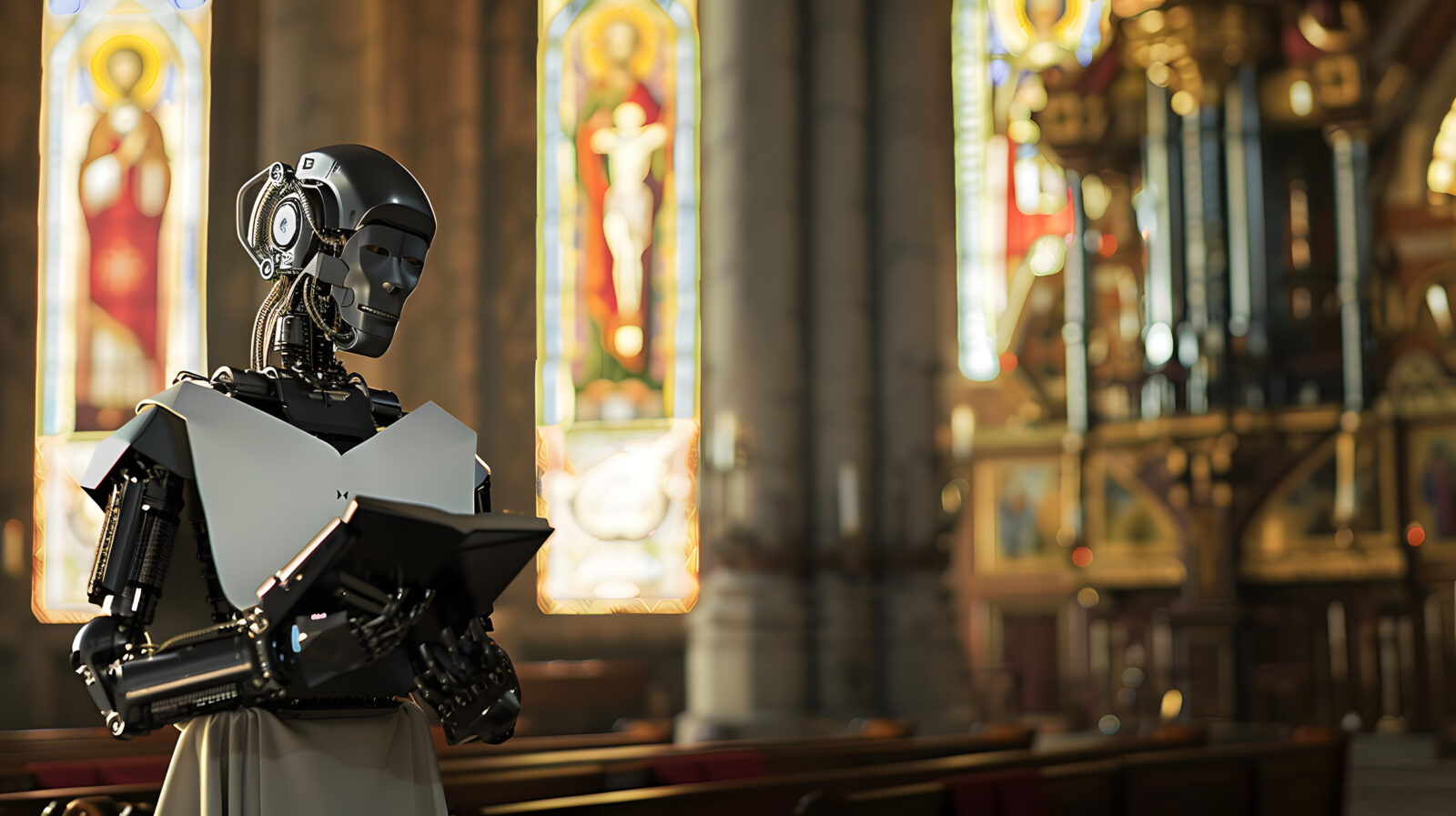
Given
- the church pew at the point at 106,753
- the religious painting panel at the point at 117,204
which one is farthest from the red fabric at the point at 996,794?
the religious painting panel at the point at 117,204

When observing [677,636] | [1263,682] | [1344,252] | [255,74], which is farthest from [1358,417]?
[255,74]


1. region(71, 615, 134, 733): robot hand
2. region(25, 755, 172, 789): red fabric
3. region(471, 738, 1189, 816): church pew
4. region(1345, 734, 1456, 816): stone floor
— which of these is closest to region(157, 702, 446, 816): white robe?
region(71, 615, 134, 733): robot hand

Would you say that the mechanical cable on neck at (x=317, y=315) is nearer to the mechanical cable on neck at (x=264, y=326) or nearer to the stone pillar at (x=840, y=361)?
the mechanical cable on neck at (x=264, y=326)

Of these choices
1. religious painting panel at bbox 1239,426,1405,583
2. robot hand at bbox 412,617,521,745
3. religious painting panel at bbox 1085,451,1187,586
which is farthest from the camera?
religious painting panel at bbox 1085,451,1187,586

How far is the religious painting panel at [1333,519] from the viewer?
1011 centimetres

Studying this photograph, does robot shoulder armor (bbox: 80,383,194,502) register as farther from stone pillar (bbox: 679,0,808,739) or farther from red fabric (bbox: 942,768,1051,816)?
stone pillar (bbox: 679,0,808,739)

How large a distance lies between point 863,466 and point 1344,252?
3836mm

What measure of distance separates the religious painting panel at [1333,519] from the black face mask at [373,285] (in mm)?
9084

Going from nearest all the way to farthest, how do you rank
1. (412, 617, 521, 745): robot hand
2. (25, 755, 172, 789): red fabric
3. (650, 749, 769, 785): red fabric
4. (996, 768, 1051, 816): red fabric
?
(412, 617, 521, 745): robot hand < (25, 755, 172, 789): red fabric < (996, 768, 1051, 816): red fabric < (650, 749, 769, 785): red fabric

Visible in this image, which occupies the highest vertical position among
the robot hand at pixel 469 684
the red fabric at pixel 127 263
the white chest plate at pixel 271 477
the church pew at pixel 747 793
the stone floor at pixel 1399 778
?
the red fabric at pixel 127 263

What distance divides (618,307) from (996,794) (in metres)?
7.83

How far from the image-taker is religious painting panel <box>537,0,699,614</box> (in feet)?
38.7

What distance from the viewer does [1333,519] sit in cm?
1029

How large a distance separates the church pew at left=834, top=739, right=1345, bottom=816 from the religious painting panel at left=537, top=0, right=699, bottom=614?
588 centimetres
